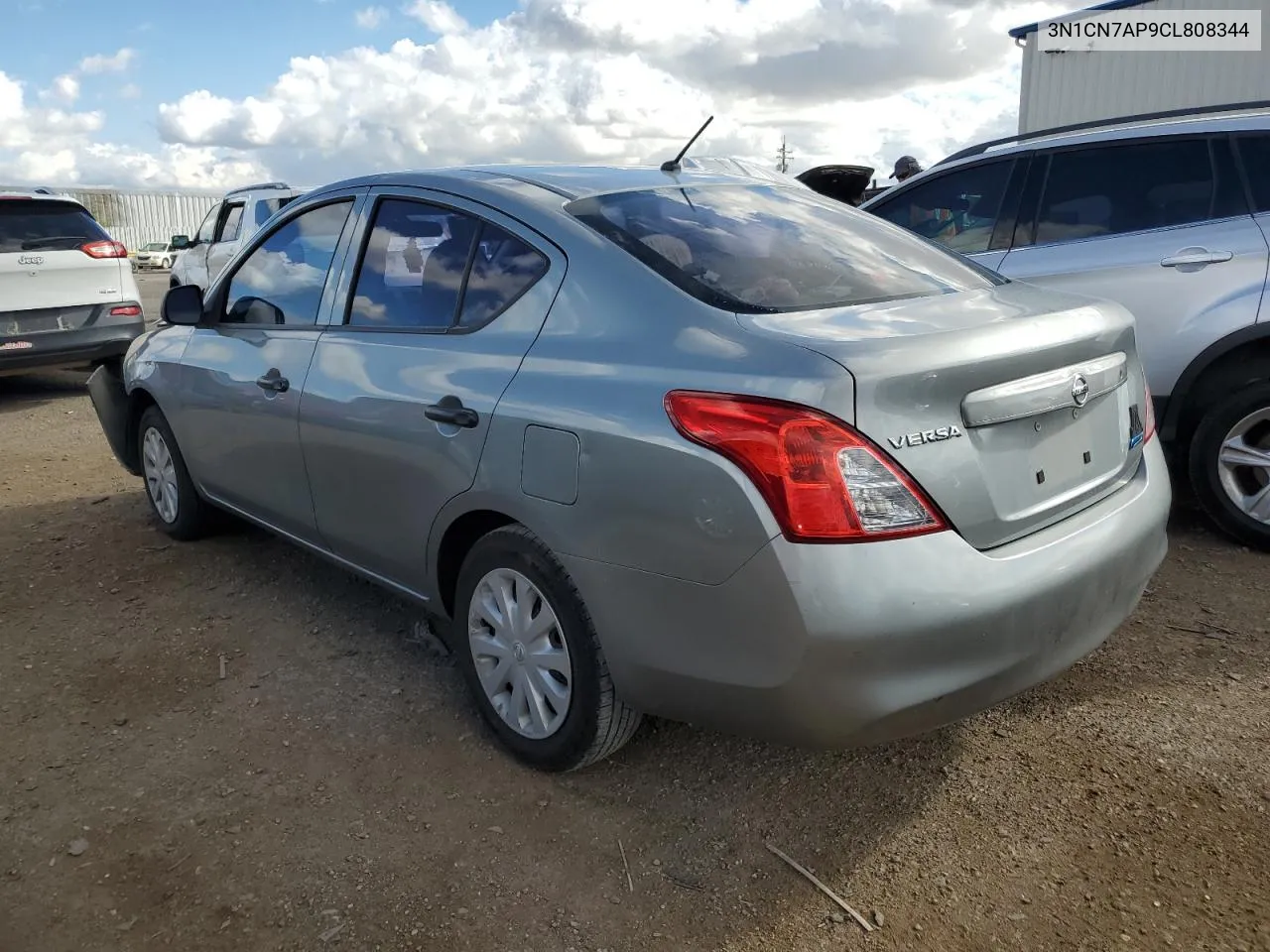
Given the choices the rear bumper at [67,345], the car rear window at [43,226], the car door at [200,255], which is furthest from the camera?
the car door at [200,255]

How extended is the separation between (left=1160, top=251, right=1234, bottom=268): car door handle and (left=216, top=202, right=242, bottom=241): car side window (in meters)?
11.1

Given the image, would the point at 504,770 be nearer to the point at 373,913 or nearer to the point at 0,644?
the point at 373,913

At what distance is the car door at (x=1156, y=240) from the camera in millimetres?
4133

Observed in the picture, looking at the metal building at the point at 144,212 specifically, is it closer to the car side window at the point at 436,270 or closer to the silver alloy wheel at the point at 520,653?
the car side window at the point at 436,270

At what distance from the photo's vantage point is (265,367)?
12.0 feet

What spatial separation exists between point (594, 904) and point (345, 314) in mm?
2016

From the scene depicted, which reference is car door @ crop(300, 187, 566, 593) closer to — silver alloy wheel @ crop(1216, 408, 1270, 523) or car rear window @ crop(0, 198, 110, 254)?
silver alloy wheel @ crop(1216, 408, 1270, 523)

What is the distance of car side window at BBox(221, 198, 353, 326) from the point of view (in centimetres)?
352

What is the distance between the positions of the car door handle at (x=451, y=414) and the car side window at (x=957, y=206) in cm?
295

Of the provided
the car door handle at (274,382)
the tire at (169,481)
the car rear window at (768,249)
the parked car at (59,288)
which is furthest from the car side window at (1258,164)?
the parked car at (59,288)

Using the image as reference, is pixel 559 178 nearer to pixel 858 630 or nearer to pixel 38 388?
pixel 858 630

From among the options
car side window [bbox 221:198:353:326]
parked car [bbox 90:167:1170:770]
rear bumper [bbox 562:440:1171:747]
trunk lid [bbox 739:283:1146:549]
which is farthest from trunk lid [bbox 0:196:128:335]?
trunk lid [bbox 739:283:1146:549]

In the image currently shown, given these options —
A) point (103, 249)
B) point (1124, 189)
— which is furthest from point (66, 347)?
point (1124, 189)

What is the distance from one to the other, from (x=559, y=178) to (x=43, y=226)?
6806mm
